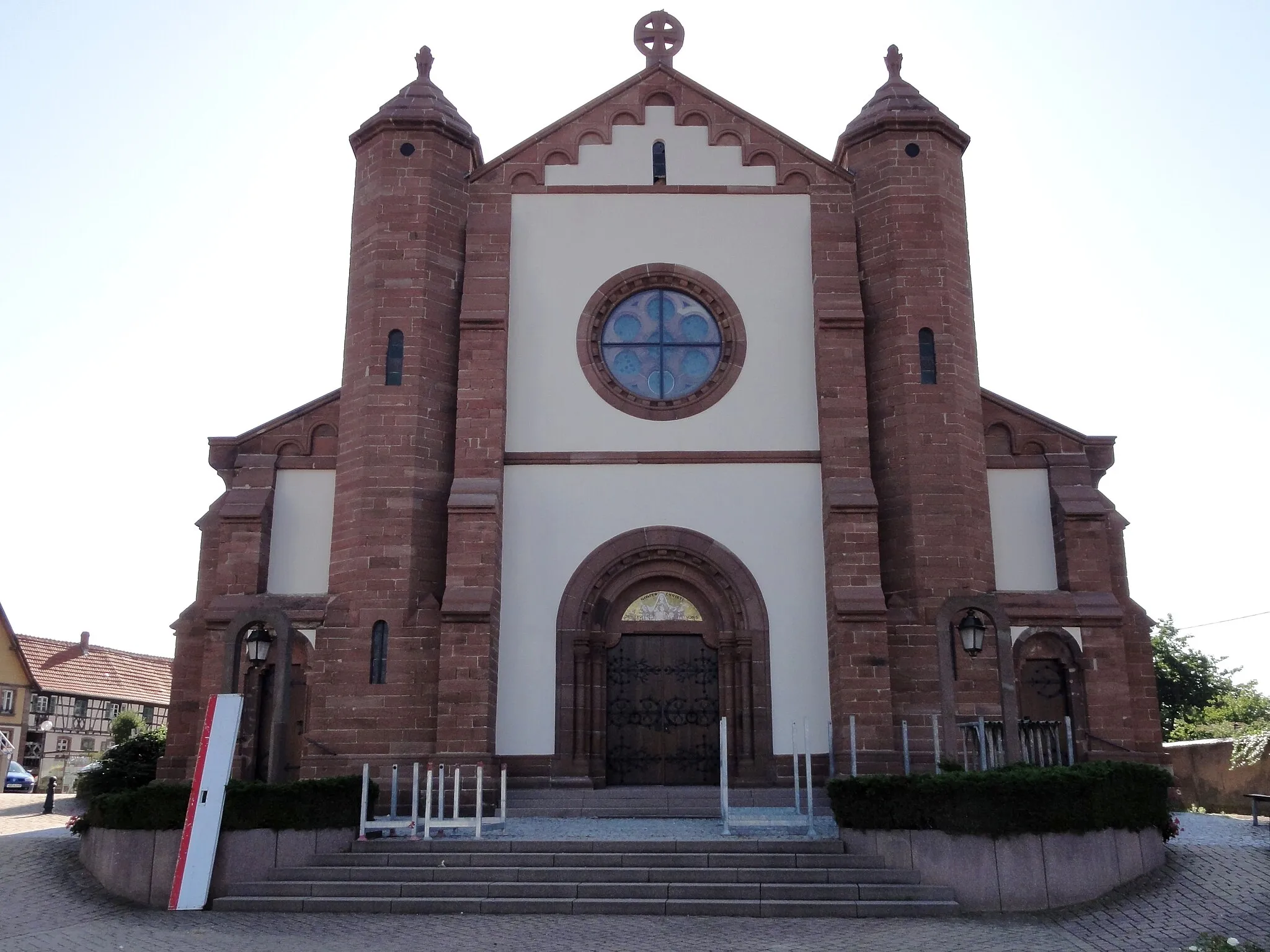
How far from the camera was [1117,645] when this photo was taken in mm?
18266

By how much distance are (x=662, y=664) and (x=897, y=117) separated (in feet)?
33.2

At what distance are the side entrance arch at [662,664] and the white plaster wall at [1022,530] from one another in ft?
13.6

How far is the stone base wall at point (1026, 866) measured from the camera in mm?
12008

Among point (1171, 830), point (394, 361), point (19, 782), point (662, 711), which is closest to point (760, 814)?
point (662, 711)

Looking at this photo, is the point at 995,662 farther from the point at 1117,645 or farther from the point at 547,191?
the point at 547,191

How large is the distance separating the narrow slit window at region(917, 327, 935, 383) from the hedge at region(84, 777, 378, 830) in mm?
10933

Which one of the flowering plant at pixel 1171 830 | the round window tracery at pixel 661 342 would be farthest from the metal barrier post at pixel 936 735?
the round window tracery at pixel 661 342

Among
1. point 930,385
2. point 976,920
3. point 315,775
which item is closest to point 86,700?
point 315,775

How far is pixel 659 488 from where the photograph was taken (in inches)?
745

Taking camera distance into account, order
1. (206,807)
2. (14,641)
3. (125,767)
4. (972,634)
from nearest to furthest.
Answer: (206,807)
(972,634)
(125,767)
(14,641)

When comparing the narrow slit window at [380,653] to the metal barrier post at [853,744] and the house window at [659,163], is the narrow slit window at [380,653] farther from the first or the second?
the house window at [659,163]

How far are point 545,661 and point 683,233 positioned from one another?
7673 mm

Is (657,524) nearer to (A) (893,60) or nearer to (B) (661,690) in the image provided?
(B) (661,690)

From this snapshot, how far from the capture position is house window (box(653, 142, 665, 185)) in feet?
67.8
